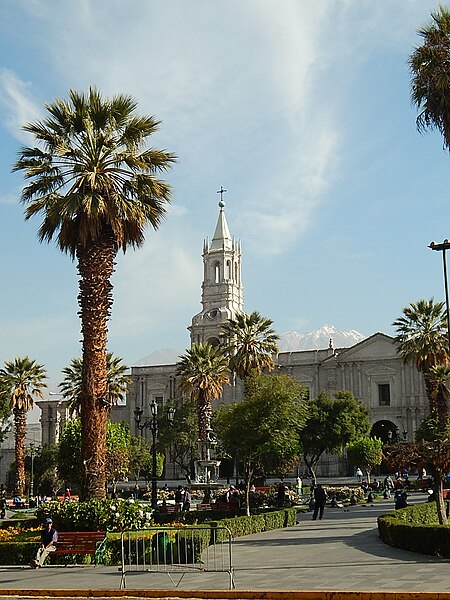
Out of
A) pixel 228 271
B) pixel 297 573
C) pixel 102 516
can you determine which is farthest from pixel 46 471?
pixel 297 573

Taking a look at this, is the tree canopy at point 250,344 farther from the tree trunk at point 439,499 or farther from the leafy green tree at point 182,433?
the tree trunk at point 439,499

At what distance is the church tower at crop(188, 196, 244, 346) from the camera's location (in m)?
76.4

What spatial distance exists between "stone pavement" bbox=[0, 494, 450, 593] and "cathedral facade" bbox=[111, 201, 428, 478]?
149 feet

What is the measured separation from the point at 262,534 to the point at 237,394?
50.6 metres

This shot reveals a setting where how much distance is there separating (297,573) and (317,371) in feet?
192

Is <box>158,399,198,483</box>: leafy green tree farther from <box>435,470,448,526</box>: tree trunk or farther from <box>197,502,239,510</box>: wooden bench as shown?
<box>435,470,448,526</box>: tree trunk

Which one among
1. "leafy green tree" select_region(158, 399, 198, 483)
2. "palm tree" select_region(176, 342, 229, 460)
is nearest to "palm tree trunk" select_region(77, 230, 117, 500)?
"palm tree" select_region(176, 342, 229, 460)

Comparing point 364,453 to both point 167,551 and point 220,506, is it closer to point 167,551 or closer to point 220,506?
point 220,506

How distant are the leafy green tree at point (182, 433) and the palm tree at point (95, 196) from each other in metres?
43.2

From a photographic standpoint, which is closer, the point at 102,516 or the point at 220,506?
the point at 102,516

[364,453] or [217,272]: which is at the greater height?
[217,272]

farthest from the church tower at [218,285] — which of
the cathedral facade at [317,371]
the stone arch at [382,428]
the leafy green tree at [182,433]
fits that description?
the stone arch at [382,428]

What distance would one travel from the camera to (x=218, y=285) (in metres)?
77.5

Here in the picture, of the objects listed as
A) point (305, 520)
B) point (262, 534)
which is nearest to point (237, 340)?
point (305, 520)
